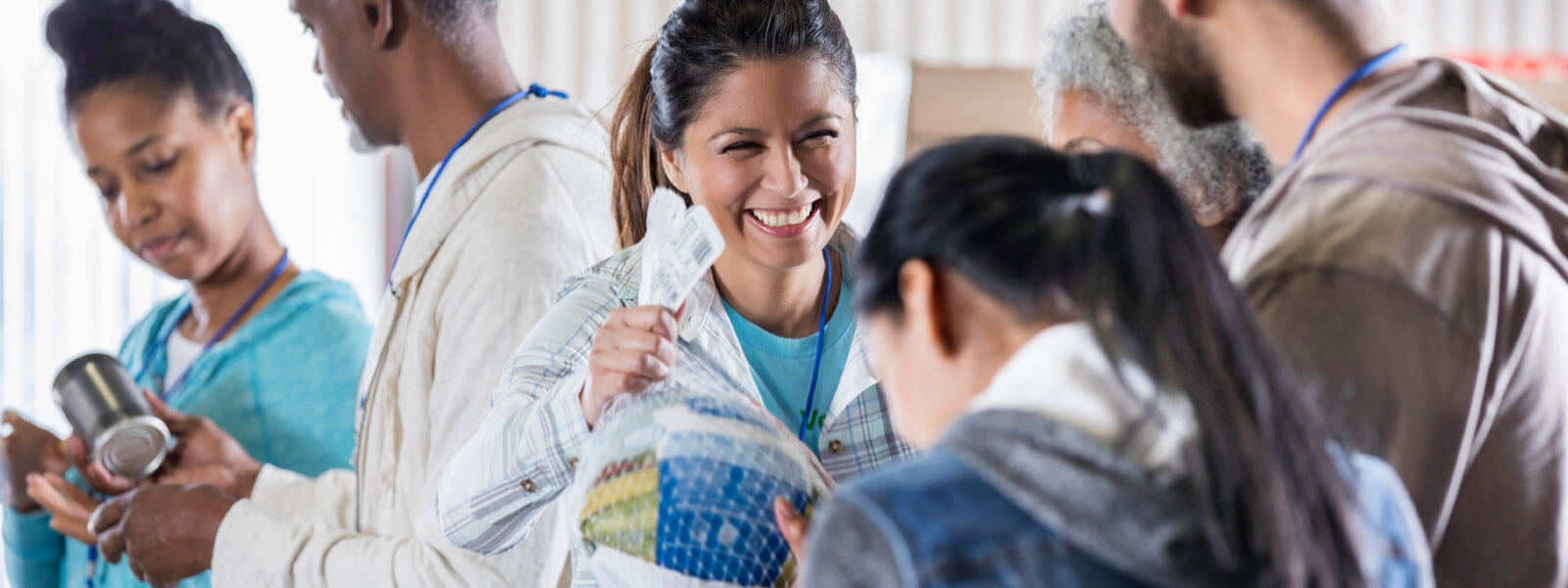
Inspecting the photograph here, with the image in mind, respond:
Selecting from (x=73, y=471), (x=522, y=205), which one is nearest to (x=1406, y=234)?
(x=522, y=205)

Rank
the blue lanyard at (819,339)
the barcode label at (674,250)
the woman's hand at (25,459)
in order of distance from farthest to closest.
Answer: the woman's hand at (25,459), the blue lanyard at (819,339), the barcode label at (674,250)

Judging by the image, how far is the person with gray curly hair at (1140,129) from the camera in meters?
1.43

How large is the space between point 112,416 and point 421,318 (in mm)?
477

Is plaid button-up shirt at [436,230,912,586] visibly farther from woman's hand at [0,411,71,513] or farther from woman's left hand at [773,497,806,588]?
woman's hand at [0,411,71,513]

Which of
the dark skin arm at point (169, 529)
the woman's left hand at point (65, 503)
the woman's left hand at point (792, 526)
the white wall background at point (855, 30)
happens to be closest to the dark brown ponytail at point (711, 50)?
the woman's left hand at point (792, 526)

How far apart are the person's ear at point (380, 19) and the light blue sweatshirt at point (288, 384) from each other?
1.33 ft

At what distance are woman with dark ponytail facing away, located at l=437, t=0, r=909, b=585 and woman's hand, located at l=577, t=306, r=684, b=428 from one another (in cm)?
2

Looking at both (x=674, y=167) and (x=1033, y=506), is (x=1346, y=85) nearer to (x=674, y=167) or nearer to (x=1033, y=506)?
(x=1033, y=506)

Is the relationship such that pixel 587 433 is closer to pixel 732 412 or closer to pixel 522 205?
pixel 732 412

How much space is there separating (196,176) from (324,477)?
0.53m

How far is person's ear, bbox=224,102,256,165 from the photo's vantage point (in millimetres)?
1961

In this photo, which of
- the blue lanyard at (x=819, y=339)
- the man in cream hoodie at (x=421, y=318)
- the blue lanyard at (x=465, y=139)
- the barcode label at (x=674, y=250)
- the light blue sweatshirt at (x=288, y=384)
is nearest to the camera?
the barcode label at (x=674, y=250)

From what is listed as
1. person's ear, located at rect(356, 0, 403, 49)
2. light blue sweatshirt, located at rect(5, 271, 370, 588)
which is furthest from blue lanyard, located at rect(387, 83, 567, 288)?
light blue sweatshirt, located at rect(5, 271, 370, 588)

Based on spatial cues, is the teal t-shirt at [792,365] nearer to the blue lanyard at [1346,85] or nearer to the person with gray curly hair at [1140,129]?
the person with gray curly hair at [1140,129]
